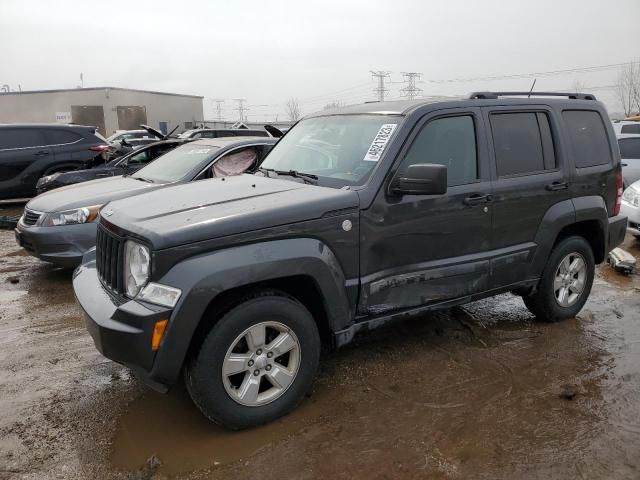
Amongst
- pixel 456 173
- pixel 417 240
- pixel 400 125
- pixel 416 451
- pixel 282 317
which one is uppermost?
pixel 400 125

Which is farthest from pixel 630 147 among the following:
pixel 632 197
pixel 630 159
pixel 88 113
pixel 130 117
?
pixel 88 113

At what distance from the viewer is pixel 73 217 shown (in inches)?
219

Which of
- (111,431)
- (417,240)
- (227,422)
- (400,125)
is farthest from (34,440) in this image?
(400,125)

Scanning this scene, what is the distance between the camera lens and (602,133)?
4785 mm

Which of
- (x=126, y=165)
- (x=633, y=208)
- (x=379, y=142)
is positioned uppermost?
(x=379, y=142)

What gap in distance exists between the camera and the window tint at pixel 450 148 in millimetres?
3635

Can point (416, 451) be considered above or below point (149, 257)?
below

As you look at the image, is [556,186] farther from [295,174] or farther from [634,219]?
[634,219]

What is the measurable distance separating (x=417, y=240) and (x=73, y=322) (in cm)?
324

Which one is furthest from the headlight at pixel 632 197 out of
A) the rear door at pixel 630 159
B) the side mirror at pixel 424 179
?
the side mirror at pixel 424 179

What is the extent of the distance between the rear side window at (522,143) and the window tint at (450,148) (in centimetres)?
25

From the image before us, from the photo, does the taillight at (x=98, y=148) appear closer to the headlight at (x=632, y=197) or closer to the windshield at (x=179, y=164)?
the windshield at (x=179, y=164)

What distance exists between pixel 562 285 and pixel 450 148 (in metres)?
→ 1.87

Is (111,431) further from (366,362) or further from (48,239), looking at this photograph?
(48,239)
